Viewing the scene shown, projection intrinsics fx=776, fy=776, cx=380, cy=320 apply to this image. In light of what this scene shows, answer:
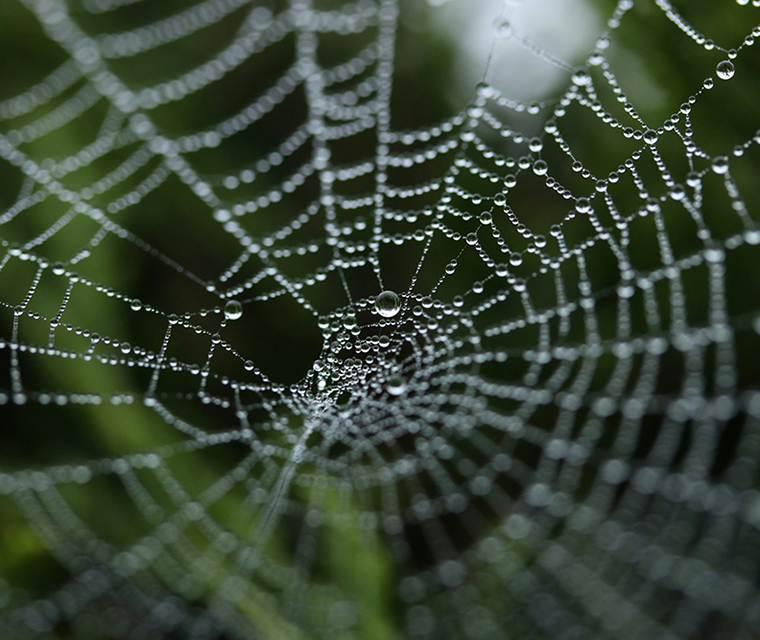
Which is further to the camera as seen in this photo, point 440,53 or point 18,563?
point 440,53

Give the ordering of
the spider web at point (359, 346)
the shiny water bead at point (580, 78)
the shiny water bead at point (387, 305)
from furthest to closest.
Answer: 1. the spider web at point (359, 346)
2. the shiny water bead at point (387, 305)
3. the shiny water bead at point (580, 78)

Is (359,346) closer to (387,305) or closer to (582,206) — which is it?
(387,305)

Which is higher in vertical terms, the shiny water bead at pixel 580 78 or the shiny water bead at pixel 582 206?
the shiny water bead at pixel 580 78

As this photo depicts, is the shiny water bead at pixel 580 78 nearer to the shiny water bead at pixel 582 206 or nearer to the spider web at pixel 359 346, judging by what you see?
the shiny water bead at pixel 582 206

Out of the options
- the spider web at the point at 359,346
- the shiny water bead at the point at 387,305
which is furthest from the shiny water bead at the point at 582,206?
the shiny water bead at the point at 387,305

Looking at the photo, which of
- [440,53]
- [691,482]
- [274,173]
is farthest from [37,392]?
[691,482]

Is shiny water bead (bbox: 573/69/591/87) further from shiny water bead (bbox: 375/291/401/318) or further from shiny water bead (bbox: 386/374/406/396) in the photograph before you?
shiny water bead (bbox: 386/374/406/396)

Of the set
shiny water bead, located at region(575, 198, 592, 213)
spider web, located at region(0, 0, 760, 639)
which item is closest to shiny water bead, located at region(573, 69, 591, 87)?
shiny water bead, located at region(575, 198, 592, 213)

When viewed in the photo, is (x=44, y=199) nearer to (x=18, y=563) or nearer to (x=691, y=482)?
(x=18, y=563)

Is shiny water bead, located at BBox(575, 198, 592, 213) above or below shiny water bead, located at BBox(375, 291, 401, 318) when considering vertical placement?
above
